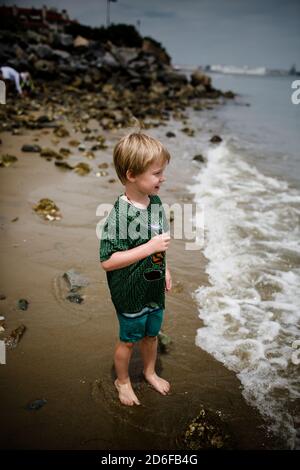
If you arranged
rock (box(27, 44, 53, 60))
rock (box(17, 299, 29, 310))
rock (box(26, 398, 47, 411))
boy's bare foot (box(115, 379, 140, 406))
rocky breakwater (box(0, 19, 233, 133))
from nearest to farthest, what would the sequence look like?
1. rock (box(26, 398, 47, 411))
2. boy's bare foot (box(115, 379, 140, 406))
3. rock (box(17, 299, 29, 310))
4. rocky breakwater (box(0, 19, 233, 133))
5. rock (box(27, 44, 53, 60))

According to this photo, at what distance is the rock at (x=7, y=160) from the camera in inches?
265

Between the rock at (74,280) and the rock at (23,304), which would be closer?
the rock at (23,304)

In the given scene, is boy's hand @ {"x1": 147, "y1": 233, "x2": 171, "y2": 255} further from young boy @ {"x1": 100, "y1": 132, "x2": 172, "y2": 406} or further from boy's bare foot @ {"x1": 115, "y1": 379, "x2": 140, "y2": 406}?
boy's bare foot @ {"x1": 115, "y1": 379, "x2": 140, "y2": 406}

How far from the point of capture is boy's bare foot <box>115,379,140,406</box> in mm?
2328

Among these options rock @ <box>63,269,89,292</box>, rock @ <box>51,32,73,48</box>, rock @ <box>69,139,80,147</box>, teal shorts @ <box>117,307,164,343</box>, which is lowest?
rock @ <box>63,269,89,292</box>

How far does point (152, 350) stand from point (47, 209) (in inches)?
130

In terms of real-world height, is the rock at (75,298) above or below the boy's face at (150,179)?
below

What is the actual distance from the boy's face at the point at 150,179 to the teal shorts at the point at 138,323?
0.80 meters

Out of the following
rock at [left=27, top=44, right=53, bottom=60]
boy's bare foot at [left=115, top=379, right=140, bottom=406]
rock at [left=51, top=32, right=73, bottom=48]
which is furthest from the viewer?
rock at [left=51, top=32, right=73, bottom=48]

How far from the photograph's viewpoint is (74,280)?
3.51 m

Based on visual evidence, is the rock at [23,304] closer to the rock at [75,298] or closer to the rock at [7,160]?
the rock at [75,298]

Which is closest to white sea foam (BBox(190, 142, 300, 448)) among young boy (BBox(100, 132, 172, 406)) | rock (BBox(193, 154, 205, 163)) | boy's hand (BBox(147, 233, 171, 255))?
young boy (BBox(100, 132, 172, 406))

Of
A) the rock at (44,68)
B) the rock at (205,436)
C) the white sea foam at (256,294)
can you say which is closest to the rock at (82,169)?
the white sea foam at (256,294)
